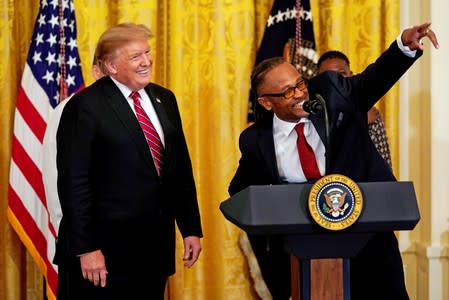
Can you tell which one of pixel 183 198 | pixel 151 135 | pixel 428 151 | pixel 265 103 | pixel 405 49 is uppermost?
pixel 405 49

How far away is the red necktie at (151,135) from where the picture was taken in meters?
2.41

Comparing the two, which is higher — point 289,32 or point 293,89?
point 289,32

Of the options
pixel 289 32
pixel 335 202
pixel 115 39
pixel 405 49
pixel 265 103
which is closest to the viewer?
pixel 335 202

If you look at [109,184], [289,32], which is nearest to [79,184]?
[109,184]

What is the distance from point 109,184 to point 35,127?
4.76 feet

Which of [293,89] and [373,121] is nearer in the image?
[293,89]

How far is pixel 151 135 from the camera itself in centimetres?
241

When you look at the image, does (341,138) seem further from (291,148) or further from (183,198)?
(183,198)

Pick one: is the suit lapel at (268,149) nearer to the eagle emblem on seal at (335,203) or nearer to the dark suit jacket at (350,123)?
the dark suit jacket at (350,123)

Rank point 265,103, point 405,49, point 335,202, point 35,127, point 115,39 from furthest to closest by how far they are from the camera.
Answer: point 35,127 → point 265,103 → point 115,39 → point 405,49 → point 335,202

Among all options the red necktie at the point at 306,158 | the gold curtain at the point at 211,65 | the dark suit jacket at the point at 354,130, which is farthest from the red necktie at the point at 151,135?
the gold curtain at the point at 211,65

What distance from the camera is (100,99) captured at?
7.79 ft

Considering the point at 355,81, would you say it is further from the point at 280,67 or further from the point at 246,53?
the point at 246,53

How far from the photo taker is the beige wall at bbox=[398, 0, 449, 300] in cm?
383
